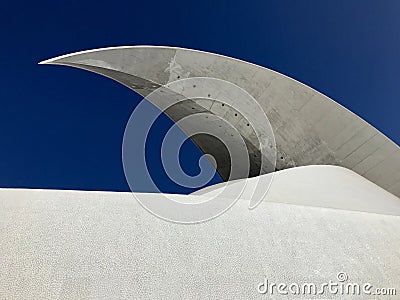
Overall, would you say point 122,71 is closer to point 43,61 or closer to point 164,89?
point 164,89

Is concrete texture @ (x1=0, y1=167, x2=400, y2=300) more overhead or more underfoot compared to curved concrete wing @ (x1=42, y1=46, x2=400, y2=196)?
more underfoot

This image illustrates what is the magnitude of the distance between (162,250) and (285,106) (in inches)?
281

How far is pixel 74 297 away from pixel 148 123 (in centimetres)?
371

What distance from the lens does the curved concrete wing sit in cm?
895

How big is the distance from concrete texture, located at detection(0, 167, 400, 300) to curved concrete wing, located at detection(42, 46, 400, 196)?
5.52 meters

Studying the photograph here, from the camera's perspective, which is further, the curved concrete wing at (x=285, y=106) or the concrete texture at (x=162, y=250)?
the curved concrete wing at (x=285, y=106)

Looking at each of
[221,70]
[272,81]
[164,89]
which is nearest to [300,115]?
[272,81]

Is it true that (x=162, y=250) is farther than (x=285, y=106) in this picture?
No

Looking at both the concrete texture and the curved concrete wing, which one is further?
the curved concrete wing

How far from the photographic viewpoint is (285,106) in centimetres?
933

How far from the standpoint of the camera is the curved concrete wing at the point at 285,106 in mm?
8945

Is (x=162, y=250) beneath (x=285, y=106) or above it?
beneath

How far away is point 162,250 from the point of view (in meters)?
2.88

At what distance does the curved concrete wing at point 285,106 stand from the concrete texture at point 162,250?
552cm
